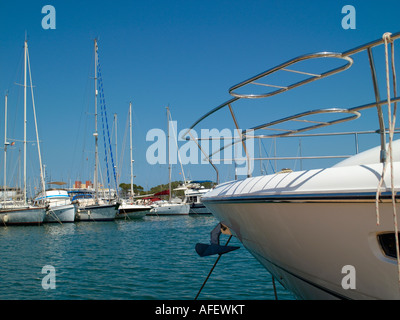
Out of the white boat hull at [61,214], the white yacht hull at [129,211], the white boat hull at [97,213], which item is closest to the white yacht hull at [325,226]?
the white boat hull at [61,214]

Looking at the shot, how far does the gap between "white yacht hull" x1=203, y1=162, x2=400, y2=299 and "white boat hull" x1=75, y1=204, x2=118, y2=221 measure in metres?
31.7

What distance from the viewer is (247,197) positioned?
3645mm

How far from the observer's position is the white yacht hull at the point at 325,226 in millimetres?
2695

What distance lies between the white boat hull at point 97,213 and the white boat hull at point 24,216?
384 cm

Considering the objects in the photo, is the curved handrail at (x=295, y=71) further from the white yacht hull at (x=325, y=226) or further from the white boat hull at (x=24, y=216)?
the white boat hull at (x=24, y=216)

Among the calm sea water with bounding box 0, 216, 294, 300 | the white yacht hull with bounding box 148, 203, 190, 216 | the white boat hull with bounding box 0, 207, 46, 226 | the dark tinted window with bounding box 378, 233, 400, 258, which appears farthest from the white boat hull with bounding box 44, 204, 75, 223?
the dark tinted window with bounding box 378, 233, 400, 258

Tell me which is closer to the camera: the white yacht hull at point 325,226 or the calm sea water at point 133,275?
the white yacht hull at point 325,226

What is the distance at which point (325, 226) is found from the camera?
295 cm

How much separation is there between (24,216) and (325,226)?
1247 inches

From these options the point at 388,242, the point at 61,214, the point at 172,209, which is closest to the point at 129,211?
the point at 61,214

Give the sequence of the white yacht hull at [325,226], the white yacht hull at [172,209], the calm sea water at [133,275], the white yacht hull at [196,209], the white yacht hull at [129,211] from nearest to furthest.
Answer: the white yacht hull at [325,226]
the calm sea water at [133,275]
the white yacht hull at [129,211]
the white yacht hull at [172,209]
the white yacht hull at [196,209]

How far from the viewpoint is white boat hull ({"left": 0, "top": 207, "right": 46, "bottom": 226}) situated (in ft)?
101

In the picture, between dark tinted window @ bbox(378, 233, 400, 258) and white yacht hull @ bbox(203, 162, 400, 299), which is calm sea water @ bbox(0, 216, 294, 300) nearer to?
white yacht hull @ bbox(203, 162, 400, 299)
